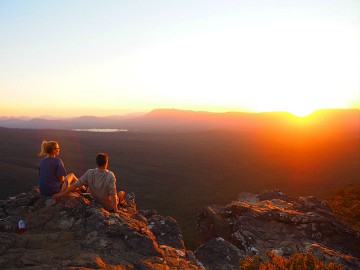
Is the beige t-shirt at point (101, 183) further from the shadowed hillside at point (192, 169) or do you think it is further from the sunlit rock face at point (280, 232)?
the shadowed hillside at point (192, 169)

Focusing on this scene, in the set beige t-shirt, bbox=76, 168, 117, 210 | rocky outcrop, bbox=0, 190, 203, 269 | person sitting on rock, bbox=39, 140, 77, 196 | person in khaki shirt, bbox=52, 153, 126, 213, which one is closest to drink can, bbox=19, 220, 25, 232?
rocky outcrop, bbox=0, 190, 203, 269

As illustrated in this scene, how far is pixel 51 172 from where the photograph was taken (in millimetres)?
8711

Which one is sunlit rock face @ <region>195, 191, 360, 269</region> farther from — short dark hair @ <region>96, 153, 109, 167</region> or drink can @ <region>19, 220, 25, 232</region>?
drink can @ <region>19, 220, 25, 232</region>

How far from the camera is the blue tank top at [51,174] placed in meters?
8.72

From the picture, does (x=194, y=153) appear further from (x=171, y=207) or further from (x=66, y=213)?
(x=66, y=213)

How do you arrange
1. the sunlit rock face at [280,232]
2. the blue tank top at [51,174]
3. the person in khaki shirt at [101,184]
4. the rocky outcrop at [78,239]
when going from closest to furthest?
the rocky outcrop at [78,239]
the person in khaki shirt at [101,184]
the blue tank top at [51,174]
the sunlit rock face at [280,232]

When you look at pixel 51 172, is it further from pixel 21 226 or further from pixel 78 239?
pixel 78 239

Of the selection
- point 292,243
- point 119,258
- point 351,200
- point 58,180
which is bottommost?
point 351,200

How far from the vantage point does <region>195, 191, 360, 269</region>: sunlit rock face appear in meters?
10.3

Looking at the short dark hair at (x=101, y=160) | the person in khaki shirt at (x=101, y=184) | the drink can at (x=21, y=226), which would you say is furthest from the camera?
the person in khaki shirt at (x=101, y=184)

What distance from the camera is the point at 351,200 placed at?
75.5ft

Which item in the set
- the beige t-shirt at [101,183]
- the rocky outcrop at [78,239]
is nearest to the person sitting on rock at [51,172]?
the rocky outcrop at [78,239]

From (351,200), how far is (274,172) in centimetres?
3635

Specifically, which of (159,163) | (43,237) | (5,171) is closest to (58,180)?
(43,237)
